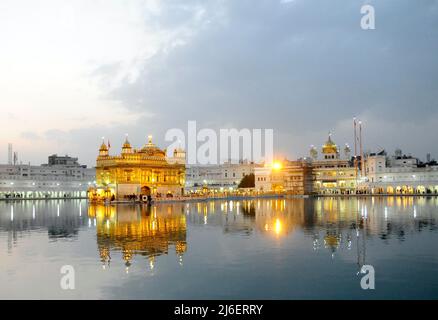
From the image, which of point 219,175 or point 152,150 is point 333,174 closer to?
point 219,175

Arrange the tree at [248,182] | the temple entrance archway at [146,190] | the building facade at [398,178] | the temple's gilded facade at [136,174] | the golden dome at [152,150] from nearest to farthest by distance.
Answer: the temple's gilded facade at [136,174], the temple entrance archway at [146,190], the golden dome at [152,150], the building facade at [398,178], the tree at [248,182]

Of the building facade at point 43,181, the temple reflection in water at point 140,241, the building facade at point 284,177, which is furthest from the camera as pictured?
the building facade at point 284,177

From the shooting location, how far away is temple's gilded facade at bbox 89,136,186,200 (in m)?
78.9

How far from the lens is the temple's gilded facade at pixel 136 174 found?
78938mm

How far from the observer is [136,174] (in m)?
79.9

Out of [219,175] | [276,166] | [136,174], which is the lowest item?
[219,175]

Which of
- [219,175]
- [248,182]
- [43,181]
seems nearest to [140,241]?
[248,182]

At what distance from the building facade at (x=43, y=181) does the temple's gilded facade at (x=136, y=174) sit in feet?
128

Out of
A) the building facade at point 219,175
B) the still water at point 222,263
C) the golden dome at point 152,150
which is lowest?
the still water at point 222,263

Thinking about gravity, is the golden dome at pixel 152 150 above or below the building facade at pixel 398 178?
above

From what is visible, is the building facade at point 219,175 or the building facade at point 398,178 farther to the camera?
the building facade at point 219,175

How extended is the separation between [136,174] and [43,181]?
52.3m

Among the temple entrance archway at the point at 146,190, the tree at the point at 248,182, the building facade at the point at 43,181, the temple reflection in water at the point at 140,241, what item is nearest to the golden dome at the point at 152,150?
the temple entrance archway at the point at 146,190

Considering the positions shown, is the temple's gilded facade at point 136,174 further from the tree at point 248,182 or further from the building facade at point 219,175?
the building facade at point 219,175
